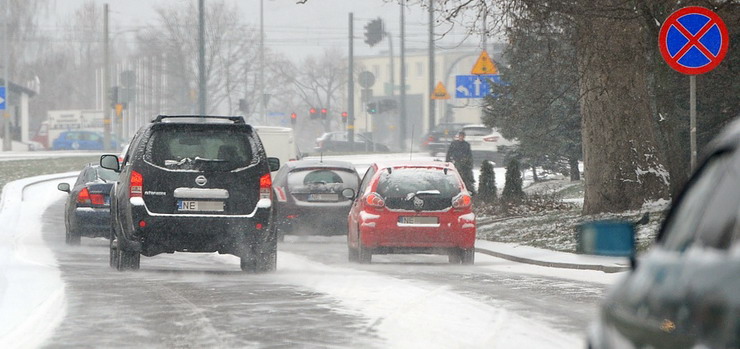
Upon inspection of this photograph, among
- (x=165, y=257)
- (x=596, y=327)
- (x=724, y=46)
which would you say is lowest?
(x=165, y=257)

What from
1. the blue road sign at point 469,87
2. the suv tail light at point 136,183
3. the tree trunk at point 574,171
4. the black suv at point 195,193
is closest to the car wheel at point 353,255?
the black suv at point 195,193

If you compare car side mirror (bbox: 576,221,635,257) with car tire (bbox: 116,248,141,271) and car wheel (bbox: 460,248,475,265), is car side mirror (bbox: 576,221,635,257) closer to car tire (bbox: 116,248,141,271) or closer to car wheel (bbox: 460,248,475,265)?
car tire (bbox: 116,248,141,271)

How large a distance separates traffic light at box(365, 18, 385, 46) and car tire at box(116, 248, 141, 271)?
4368 cm

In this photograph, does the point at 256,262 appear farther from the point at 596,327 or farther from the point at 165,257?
the point at 596,327

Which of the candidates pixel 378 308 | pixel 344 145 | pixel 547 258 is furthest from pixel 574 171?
pixel 344 145

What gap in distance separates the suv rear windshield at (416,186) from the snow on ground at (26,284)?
4.10 meters

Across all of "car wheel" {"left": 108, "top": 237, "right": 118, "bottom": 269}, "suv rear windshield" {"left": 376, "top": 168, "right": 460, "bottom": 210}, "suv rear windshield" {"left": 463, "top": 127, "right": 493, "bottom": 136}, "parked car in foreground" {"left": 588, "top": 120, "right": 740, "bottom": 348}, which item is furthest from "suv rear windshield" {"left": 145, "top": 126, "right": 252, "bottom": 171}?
"suv rear windshield" {"left": 463, "top": 127, "right": 493, "bottom": 136}

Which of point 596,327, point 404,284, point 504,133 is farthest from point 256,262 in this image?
point 504,133

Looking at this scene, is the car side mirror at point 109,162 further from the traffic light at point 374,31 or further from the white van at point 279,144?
the traffic light at point 374,31

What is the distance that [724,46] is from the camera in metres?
16.3

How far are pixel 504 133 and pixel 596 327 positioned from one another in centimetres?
3150

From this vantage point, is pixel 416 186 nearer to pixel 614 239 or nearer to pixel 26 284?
pixel 26 284

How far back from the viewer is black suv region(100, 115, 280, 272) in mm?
16219

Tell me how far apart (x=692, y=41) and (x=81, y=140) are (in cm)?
8331
